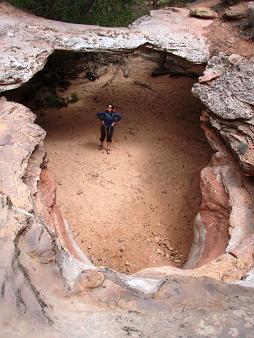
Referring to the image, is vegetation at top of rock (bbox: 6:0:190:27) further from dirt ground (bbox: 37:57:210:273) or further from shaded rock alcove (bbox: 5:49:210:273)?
dirt ground (bbox: 37:57:210:273)

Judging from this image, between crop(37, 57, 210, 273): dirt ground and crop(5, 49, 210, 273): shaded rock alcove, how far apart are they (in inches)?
1.0

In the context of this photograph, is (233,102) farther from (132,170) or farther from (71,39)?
(71,39)

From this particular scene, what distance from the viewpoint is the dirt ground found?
9.14 metres

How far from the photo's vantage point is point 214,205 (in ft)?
26.9

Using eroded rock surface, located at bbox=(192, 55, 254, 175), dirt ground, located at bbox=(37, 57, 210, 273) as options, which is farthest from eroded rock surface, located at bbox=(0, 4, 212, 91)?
dirt ground, located at bbox=(37, 57, 210, 273)

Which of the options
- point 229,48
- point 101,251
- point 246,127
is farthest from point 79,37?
point 101,251

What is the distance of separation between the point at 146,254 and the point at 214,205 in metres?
1.87

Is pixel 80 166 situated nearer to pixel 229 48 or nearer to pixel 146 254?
pixel 146 254

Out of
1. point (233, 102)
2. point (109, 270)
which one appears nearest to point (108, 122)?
point (233, 102)

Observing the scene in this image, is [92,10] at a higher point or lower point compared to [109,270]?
higher

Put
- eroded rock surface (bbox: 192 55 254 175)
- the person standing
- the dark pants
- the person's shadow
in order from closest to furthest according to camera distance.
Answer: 1. eroded rock surface (bbox: 192 55 254 175)
2. the person standing
3. the dark pants
4. the person's shadow

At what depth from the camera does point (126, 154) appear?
11367mm

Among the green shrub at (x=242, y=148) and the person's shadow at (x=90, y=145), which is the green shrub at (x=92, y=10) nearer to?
the person's shadow at (x=90, y=145)

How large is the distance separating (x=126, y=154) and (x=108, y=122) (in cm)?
122
